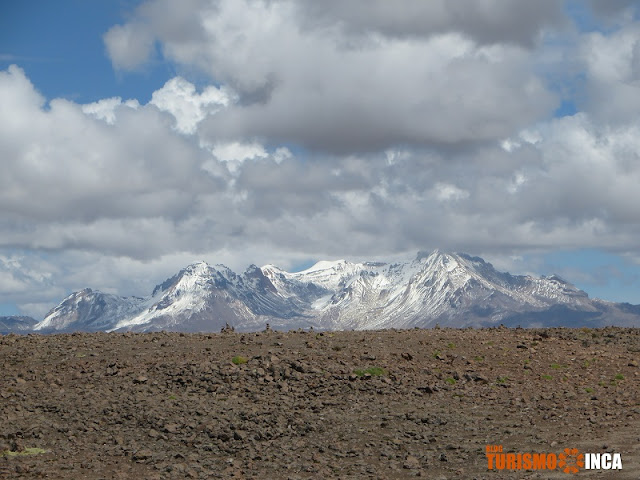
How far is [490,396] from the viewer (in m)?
32.2

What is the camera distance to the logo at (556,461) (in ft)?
81.3

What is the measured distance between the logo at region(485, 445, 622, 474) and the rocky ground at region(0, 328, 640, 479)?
338 mm

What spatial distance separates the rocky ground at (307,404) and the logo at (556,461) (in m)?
0.34

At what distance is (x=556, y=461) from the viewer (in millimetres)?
25391

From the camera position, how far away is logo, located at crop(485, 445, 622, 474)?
2477cm

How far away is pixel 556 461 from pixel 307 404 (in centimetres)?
952

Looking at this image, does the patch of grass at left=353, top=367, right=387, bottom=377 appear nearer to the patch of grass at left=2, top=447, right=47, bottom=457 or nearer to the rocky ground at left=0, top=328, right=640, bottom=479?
the rocky ground at left=0, top=328, right=640, bottom=479

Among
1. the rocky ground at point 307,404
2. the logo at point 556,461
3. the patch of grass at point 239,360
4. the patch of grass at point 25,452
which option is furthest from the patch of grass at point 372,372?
the patch of grass at point 25,452

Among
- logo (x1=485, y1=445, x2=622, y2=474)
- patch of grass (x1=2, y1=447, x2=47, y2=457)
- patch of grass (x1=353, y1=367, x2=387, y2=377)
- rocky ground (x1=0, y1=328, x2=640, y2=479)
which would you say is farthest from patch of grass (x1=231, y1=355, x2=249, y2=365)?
logo (x1=485, y1=445, x2=622, y2=474)

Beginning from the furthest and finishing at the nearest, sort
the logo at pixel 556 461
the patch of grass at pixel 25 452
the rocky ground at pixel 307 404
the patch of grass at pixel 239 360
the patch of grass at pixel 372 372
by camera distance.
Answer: the patch of grass at pixel 239 360
the patch of grass at pixel 372 372
the patch of grass at pixel 25 452
the rocky ground at pixel 307 404
the logo at pixel 556 461

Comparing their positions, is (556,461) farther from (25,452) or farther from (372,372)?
(25,452)

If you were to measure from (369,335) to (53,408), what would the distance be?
1566cm

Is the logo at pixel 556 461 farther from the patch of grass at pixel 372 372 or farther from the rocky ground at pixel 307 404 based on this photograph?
the patch of grass at pixel 372 372

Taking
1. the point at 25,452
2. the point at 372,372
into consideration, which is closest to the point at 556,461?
the point at 372,372
